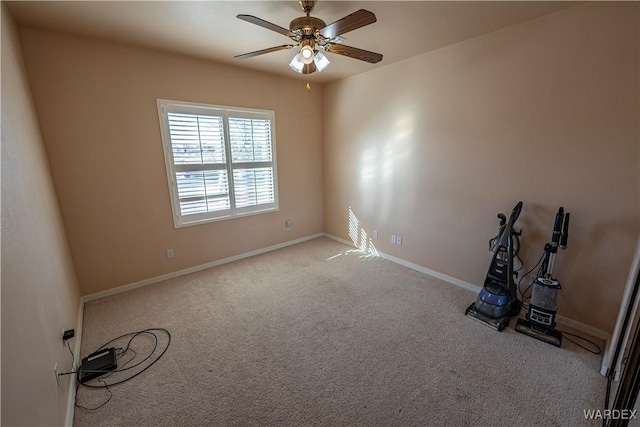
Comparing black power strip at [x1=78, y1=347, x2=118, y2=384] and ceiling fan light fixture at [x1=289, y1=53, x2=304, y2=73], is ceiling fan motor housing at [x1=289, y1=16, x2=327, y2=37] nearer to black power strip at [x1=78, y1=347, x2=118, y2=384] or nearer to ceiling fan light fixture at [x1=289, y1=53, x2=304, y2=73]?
ceiling fan light fixture at [x1=289, y1=53, x2=304, y2=73]

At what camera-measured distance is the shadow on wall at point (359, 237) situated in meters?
4.23

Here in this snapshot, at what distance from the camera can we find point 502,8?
2135 millimetres

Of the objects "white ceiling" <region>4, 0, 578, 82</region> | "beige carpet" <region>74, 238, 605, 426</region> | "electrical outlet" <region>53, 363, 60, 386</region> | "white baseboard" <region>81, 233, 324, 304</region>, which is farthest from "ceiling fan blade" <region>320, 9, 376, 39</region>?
"white baseboard" <region>81, 233, 324, 304</region>

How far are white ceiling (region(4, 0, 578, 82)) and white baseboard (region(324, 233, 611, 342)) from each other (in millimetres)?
2631

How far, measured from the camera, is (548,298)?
225 cm

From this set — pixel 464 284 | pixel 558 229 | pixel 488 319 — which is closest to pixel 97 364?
pixel 488 319

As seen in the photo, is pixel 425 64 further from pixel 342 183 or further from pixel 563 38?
pixel 342 183

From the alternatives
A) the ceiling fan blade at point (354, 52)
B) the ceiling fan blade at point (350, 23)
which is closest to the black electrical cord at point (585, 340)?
the ceiling fan blade at point (354, 52)

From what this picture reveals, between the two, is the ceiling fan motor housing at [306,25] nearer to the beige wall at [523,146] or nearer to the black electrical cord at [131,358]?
the beige wall at [523,146]

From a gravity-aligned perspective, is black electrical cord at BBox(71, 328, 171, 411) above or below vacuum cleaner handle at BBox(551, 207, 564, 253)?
below

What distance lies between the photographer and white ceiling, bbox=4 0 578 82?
2055mm

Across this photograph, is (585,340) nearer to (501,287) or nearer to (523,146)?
(501,287)

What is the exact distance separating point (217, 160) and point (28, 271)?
2.36m

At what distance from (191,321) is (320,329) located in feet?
4.11
